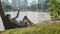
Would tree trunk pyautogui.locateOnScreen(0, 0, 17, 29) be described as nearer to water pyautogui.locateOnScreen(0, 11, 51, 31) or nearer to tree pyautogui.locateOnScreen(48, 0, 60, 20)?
water pyautogui.locateOnScreen(0, 11, 51, 31)

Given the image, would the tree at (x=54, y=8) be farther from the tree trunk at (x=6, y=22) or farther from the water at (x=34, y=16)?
the tree trunk at (x=6, y=22)

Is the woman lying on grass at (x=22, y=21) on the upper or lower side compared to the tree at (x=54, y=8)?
lower

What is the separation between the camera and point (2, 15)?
2598 millimetres

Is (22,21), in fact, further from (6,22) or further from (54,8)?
(54,8)

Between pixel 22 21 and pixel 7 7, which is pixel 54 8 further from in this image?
pixel 7 7

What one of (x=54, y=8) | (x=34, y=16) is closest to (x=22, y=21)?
(x=34, y=16)

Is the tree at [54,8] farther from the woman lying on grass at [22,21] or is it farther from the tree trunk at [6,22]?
the tree trunk at [6,22]

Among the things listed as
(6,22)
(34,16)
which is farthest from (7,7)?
(34,16)

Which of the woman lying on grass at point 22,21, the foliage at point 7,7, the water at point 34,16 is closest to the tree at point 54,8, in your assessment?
the water at point 34,16

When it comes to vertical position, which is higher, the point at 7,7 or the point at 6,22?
the point at 7,7

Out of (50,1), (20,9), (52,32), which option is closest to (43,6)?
(50,1)

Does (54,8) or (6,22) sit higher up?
(54,8)

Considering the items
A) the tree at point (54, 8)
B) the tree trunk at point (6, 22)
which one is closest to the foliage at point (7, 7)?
the tree trunk at point (6, 22)

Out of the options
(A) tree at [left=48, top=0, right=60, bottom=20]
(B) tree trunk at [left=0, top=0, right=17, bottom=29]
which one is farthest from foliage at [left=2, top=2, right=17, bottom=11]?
(A) tree at [left=48, top=0, right=60, bottom=20]
